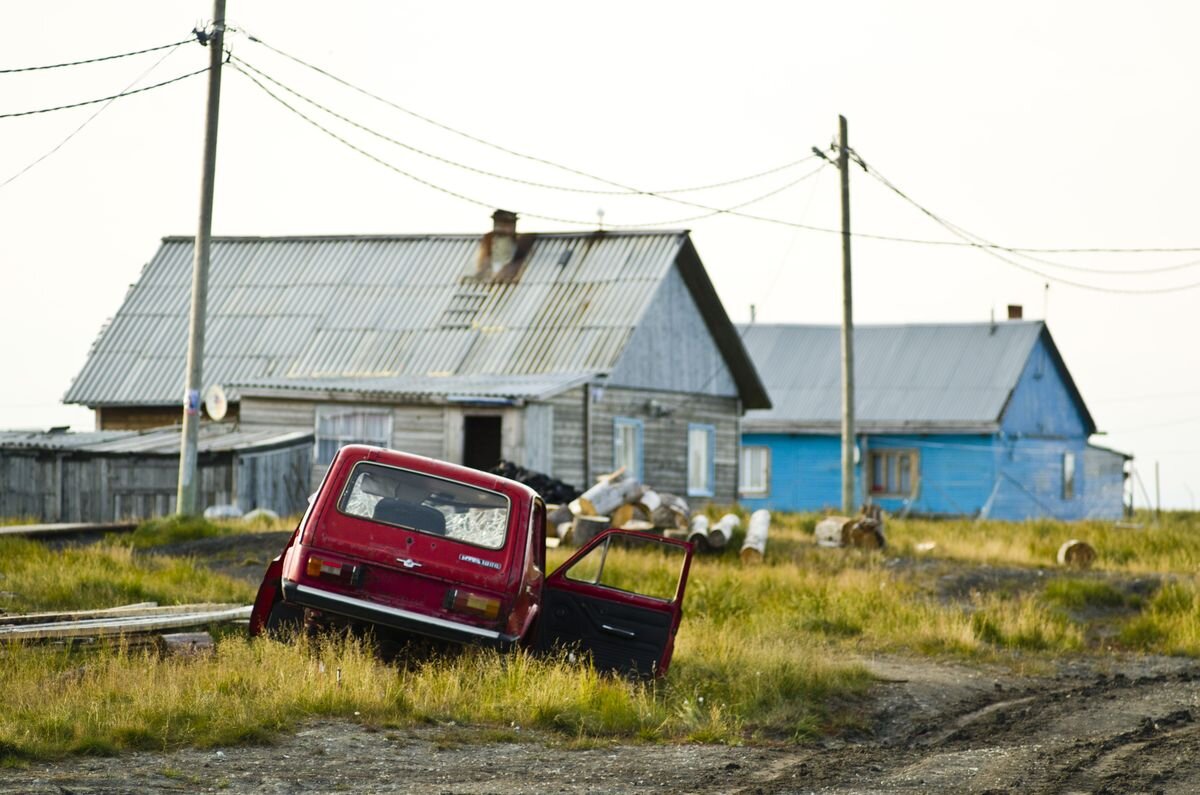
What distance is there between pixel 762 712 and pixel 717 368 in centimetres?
2400

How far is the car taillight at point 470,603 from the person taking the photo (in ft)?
36.0

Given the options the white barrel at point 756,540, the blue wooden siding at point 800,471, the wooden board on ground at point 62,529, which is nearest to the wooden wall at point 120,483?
the wooden board on ground at point 62,529

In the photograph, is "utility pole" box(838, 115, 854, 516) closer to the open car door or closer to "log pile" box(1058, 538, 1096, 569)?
"log pile" box(1058, 538, 1096, 569)

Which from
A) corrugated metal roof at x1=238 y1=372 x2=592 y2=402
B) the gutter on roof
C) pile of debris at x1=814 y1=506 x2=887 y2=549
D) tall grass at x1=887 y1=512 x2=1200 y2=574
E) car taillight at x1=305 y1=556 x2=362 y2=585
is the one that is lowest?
tall grass at x1=887 y1=512 x2=1200 y2=574

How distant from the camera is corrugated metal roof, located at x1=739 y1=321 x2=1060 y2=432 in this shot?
142 ft

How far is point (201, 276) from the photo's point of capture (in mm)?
22578

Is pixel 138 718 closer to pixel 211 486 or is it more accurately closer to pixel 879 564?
pixel 879 564

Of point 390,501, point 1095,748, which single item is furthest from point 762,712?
point 390,501

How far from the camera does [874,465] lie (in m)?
44.3

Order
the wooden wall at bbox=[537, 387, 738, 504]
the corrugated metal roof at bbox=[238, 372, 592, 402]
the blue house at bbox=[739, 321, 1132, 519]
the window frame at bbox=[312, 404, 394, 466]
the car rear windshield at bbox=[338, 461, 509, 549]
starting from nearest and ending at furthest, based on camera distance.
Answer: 1. the car rear windshield at bbox=[338, 461, 509, 549]
2. the corrugated metal roof at bbox=[238, 372, 592, 402]
3. the window frame at bbox=[312, 404, 394, 466]
4. the wooden wall at bbox=[537, 387, 738, 504]
5. the blue house at bbox=[739, 321, 1132, 519]

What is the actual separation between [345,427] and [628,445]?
5.83 m

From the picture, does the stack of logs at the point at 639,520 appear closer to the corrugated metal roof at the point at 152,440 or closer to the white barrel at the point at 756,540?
the white barrel at the point at 756,540

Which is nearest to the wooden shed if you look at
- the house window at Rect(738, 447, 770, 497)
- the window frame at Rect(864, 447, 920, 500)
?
the house window at Rect(738, 447, 770, 497)

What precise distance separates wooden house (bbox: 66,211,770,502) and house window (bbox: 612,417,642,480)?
4 centimetres
